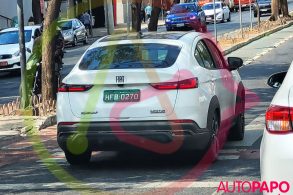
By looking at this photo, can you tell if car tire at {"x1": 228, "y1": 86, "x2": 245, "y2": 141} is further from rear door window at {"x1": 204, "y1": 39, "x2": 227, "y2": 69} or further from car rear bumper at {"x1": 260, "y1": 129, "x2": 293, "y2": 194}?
car rear bumper at {"x1": 260, "y1": 129, "x2": 293, "y2": 194}

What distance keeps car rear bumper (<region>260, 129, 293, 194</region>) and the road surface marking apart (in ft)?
17.4

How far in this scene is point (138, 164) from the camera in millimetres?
9367

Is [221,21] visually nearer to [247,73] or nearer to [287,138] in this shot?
[247,73]

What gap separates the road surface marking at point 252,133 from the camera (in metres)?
10.5

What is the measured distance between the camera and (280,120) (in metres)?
5.09

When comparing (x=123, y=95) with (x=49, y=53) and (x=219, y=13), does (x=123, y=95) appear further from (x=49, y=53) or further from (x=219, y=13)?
(x=219, y=13)

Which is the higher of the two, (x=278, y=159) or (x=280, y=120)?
(x=280, y=120)

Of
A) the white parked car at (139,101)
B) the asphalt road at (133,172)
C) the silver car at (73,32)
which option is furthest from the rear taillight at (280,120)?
the silver car at (73,32)

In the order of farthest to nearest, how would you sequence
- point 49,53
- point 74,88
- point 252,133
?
1. point 49,53
2. point 252,133
3. point 74,88

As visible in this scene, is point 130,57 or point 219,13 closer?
point 130,57

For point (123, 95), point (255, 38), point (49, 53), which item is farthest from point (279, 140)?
point (255, 38)

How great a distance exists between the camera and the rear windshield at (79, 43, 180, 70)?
28.5 feet

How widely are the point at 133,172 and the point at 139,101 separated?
38.0 inches

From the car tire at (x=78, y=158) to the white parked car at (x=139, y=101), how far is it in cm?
4
